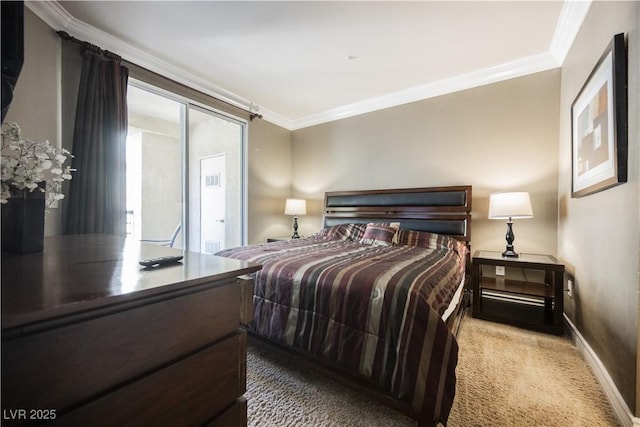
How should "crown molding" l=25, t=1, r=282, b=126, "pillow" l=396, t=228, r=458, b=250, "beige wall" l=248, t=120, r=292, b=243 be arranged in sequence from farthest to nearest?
"beige wall" l=248, t=120, r=292, b=243 → "pillow" l=396, t=228, r=458, b=250 → "crown molding" l=25, t=1, r=282, b=126

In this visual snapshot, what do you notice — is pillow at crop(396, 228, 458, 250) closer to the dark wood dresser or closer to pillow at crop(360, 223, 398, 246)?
pillow at crop(360, 223, 398, 246)

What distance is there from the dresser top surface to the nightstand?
2.63 metres

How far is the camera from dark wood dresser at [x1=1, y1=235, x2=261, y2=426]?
0.43 meters

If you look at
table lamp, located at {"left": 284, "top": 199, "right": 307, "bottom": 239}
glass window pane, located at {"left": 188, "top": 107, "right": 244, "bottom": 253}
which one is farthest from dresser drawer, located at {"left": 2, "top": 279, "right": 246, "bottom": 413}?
table lamp, located at {"left": 284, "top": 199, "right": 307, "bottom": 239}

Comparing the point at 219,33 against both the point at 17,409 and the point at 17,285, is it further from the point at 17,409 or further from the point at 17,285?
the point at 17,409

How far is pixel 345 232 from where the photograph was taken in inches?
137

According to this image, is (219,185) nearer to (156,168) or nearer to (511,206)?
(156,168)

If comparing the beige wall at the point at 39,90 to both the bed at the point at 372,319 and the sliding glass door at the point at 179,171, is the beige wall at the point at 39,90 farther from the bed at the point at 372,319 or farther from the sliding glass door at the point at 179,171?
the bed at the point at 372,319

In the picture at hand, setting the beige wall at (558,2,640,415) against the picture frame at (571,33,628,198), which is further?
the picture frame at (571,33,628,198)

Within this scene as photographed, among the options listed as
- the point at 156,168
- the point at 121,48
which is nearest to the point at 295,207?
the point at 156,168

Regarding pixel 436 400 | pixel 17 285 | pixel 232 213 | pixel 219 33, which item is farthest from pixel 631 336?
pixel 232 213

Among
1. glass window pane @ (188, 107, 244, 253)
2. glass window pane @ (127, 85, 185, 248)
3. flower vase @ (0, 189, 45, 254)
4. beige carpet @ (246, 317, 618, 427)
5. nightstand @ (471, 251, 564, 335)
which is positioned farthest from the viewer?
glass window pane @ (188, 107, 244, 253)

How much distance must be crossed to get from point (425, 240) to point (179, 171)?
3.18 metres

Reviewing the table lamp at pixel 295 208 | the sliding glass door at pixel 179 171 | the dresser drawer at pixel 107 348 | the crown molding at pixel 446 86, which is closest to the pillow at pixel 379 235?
the table lamp at pixel 295 208
